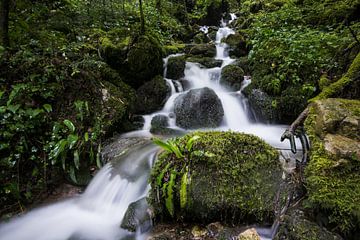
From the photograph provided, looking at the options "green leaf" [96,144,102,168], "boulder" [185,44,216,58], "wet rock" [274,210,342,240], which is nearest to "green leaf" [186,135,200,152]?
"wet rock" [274,210,342,240]

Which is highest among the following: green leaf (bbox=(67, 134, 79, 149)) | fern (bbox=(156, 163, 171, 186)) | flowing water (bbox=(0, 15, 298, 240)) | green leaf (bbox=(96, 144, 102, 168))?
green leaf (bbox=(67, 134, 79, 149))

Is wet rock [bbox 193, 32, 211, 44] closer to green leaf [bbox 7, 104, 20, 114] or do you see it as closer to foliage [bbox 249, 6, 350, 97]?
foliage [bbox 249, 6, 350, 97]

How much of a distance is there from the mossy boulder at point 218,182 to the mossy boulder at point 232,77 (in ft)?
14.3

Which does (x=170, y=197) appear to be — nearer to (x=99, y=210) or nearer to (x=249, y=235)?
(x=249, y=235)

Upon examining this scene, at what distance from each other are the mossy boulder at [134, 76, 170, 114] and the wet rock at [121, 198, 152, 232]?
3408mm

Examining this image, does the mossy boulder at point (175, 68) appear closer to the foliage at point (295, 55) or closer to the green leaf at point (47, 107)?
the foliage at point (295, 55)

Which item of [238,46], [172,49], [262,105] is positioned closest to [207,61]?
[172,49]

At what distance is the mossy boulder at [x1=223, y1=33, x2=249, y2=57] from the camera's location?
989 centimetres

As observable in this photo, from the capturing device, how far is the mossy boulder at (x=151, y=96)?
6469 millimetres

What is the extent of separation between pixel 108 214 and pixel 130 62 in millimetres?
3976

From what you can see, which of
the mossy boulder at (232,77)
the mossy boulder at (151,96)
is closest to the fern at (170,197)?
the mossy boulder at (151,96)

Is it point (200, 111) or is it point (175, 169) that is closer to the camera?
point (175, 169)

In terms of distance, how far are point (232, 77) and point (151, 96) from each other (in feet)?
8.32

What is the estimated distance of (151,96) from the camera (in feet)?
21.6
